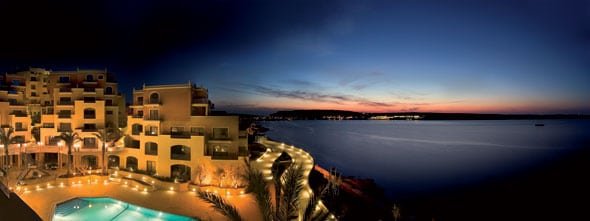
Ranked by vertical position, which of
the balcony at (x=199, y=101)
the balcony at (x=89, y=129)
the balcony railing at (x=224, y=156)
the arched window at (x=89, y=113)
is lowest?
the balcony railing at (x=224, y=156)

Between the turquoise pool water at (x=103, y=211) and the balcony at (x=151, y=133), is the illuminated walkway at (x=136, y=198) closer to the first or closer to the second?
the turquoise pool water at (x=103, y=211)

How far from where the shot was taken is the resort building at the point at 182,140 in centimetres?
2219

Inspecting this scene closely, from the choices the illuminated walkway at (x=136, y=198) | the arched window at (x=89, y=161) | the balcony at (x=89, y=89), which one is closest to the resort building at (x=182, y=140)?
the illuminated walkway at (x=136, y=198)

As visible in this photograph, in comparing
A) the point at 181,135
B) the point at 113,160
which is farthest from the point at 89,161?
the point at 181,135

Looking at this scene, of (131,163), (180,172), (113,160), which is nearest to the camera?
(180,172)

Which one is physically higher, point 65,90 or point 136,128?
point 65,90

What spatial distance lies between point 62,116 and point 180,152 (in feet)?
44.0

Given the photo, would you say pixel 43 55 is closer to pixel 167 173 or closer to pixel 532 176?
pixel 167 173

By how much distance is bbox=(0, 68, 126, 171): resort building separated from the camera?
26359 millimetres

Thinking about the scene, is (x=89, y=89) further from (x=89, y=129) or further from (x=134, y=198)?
(x=134, y=198)

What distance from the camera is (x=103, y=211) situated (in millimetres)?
15891

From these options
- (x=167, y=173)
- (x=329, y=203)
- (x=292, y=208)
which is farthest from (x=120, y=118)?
(x=292, y=208)

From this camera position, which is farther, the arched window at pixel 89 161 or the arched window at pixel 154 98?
the arched window at pixel 89 161

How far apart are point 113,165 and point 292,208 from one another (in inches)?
1023
